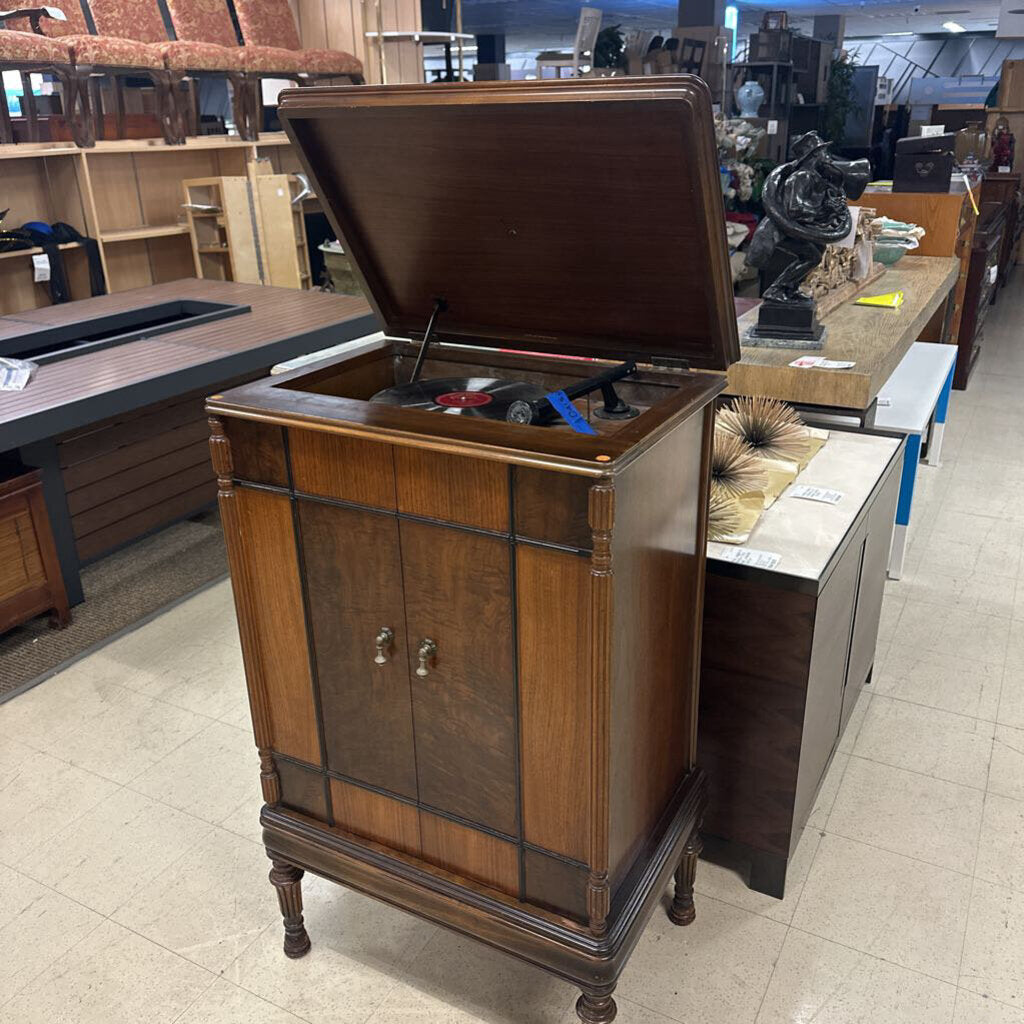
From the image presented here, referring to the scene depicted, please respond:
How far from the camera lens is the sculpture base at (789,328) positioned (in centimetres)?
273

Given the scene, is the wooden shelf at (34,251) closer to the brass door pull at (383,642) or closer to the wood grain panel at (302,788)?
the wood grain panel at (302,788)

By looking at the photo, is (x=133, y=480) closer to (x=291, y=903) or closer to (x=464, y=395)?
(x=291, y=903)

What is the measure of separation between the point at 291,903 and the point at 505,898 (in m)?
0.53

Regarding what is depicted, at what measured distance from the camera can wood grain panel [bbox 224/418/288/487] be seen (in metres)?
1.49

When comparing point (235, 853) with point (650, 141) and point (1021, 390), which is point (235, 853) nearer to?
point (650, 141)

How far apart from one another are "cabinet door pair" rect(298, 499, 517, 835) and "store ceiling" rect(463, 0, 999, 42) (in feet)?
44.9

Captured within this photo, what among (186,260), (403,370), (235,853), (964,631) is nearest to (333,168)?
(403,370)

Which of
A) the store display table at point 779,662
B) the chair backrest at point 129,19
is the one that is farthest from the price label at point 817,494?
the chair backrest at point 129,19

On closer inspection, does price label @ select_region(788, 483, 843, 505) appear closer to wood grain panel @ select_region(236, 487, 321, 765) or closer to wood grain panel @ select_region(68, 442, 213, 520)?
wood grain panel @ select_region(236, 487, 321, 765)

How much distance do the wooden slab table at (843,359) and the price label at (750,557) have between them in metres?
0.63

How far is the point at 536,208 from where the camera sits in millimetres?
1507

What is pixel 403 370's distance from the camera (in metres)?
1.92

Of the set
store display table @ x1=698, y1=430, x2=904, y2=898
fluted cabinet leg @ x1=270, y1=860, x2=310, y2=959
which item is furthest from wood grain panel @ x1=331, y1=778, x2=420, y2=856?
store display table @ x1=698, y1=430, x2=904, y2=898

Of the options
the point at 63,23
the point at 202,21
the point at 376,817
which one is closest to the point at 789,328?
the point at 376,817
